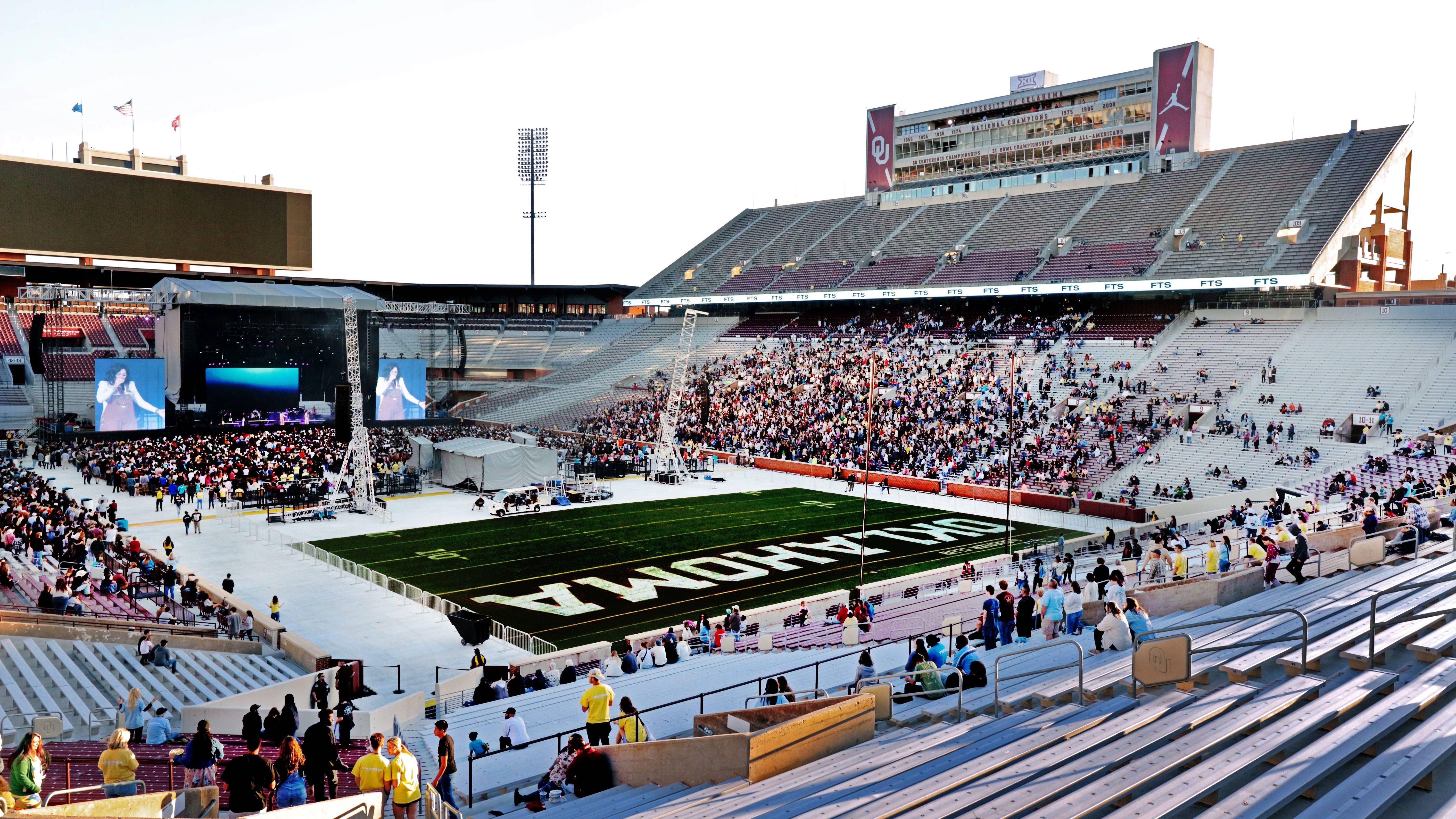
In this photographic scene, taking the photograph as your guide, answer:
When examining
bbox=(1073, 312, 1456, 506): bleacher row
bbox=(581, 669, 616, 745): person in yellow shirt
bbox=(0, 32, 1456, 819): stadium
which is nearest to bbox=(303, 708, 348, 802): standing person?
bbox=(0, 32, 1456, 819): stadium

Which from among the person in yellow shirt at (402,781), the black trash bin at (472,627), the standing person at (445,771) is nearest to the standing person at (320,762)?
the standing person at (445,771)

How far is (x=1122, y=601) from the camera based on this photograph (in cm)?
1263

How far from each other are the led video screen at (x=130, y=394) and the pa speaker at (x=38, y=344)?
10958 millimetres

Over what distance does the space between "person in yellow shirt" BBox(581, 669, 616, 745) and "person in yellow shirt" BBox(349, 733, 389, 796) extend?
2764 mm

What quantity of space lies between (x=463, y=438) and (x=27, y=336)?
2986 cm

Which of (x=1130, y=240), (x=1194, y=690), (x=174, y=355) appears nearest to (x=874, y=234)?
(x=1130, y=240)

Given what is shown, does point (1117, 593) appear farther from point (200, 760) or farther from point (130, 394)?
point (130, 394)

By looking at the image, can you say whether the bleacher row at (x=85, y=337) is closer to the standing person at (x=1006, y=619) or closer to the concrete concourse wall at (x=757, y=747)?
the standing person at (x=1006, y=619)

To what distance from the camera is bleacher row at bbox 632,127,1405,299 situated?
46438 mm

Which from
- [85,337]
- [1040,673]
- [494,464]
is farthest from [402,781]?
[85,337]

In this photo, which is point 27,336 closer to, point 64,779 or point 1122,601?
point 64,779

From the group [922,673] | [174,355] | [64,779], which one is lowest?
[64,779]

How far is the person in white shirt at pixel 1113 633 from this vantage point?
10477 mm

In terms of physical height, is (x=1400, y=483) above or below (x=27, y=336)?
below
